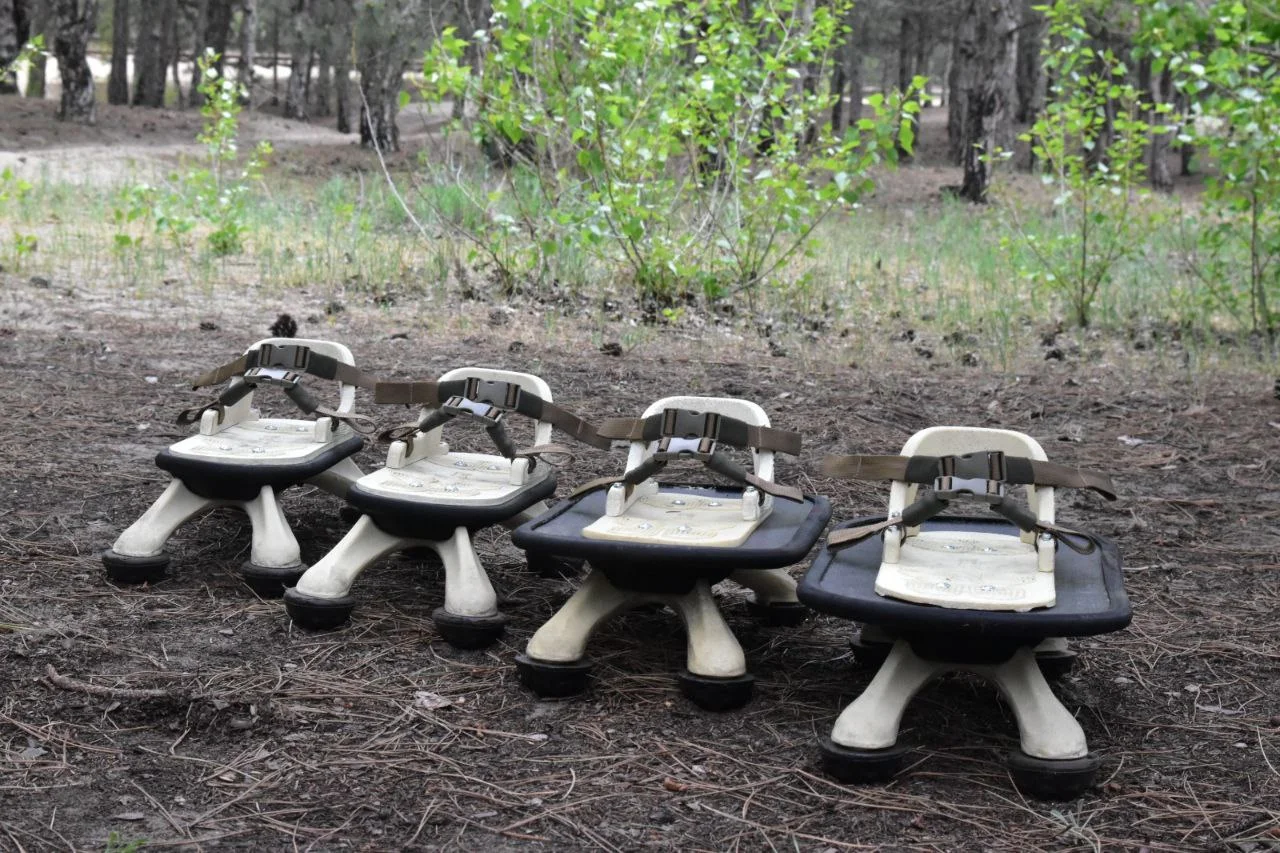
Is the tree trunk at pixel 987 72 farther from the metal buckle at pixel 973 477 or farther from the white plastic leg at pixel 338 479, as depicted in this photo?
the metal buckle at pixel 973 477

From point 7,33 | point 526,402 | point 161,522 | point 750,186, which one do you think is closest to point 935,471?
point 526,402

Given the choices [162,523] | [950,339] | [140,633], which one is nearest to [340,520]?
[162,523]

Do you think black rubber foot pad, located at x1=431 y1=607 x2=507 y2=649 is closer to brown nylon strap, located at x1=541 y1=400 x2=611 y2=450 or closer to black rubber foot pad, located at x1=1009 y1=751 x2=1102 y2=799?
brown nylon strap, located at x1=541 y1=400 x2=611 y2=450

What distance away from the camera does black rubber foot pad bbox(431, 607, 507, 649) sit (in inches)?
106

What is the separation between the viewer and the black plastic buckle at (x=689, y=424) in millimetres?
2670

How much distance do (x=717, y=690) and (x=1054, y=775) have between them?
25.1 inches

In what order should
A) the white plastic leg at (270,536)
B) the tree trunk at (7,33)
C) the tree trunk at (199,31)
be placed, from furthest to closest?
the tree trunk at (199,31) < the tree trunk at (7,33) < the white plastic leg at (270,536)

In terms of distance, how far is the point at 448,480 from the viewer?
9.74 feet

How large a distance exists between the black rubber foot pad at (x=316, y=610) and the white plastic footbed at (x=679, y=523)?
63 cm

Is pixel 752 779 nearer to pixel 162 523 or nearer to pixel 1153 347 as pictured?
pixel 162 523

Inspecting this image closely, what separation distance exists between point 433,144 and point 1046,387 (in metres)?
15.0

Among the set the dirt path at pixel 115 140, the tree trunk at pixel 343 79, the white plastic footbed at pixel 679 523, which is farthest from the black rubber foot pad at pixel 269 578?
the tree trunk at pixel 343 79

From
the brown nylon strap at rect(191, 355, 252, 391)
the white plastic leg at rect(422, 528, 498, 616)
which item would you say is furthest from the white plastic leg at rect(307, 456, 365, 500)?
the white plastic leg at rect(422, 528, 498, 616)

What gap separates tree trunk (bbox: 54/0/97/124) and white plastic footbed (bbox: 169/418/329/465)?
1836cm
